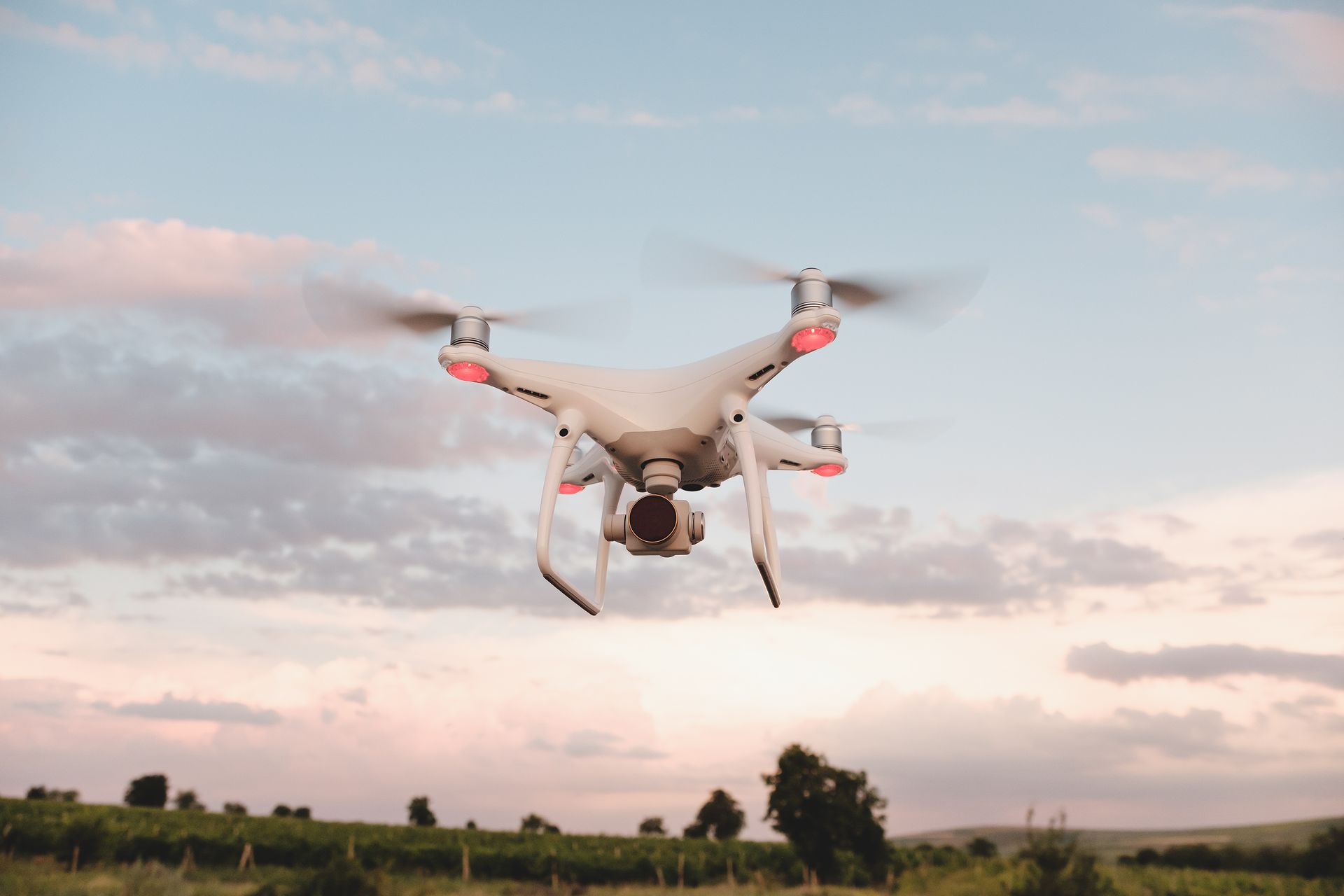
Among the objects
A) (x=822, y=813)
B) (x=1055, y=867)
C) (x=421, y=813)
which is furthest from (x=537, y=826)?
(x=1055, y=867)

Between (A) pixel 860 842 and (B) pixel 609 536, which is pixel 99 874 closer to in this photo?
(A) pixel 860 842

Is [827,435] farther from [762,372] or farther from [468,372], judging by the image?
[468,372]

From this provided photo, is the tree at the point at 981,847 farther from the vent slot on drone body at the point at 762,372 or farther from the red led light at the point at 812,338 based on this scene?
the red led light at the point at 812,338

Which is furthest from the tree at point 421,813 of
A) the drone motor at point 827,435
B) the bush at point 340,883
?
the drone motor at point 827,435

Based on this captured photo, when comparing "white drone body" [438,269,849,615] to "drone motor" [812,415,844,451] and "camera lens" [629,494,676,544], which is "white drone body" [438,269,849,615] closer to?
"camera lens" [629,494,676,544]

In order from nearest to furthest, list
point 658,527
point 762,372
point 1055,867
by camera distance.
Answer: point 762,372 < point 658,527 < point 1055,867

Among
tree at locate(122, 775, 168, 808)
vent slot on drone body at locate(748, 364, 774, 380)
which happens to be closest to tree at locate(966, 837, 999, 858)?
vent slot on drone body at locate(748, 364, 774, 380)

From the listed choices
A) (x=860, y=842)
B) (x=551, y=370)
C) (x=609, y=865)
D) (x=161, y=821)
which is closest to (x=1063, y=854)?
(x=551, y=370)
